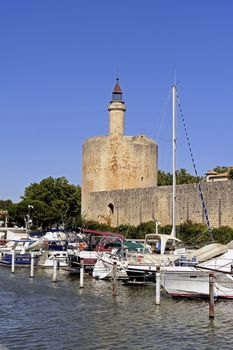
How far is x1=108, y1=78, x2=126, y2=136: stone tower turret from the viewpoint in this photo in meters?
51.6

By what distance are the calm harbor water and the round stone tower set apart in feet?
97.7

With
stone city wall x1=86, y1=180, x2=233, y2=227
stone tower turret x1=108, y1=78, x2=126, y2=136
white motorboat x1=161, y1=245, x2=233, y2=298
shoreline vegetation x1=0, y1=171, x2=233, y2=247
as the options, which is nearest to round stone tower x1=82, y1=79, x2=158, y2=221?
stone tower turret x1=108, y1=78, x2=126, y2=136

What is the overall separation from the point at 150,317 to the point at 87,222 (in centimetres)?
3363

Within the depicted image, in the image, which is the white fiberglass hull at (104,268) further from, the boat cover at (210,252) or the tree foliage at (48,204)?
the tree foliage at (48,204)

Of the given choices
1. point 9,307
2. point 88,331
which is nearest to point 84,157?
point 9,307

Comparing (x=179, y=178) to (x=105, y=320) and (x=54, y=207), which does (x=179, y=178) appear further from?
(x=105, y=320)

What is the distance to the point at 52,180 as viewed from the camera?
68.8m

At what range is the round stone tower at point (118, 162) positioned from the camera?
5081 cm

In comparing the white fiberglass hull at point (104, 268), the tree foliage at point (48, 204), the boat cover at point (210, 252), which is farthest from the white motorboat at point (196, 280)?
the tree foliage at point (48, 204)

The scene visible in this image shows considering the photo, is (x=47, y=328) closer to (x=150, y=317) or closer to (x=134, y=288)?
(x=150, y=317)

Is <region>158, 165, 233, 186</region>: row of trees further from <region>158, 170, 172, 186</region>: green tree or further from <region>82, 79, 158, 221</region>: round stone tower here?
<region>82, 79, 158, 221</region>: round stone tower

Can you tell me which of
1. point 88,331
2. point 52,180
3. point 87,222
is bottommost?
point 88,331

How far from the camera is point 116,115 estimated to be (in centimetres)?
5228

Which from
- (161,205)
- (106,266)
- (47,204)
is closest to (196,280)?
(106,266)
